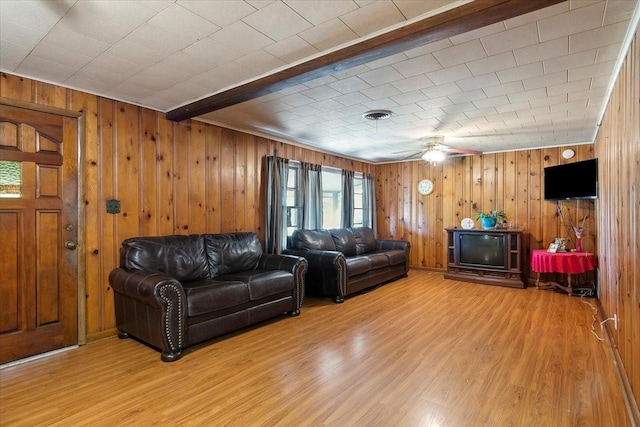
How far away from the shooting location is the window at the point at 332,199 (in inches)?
247

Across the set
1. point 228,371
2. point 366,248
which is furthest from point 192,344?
point 366,248

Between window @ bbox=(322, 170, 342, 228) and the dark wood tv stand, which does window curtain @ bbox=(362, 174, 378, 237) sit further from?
the dark wood tv stand

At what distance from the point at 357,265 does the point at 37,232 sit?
354cm

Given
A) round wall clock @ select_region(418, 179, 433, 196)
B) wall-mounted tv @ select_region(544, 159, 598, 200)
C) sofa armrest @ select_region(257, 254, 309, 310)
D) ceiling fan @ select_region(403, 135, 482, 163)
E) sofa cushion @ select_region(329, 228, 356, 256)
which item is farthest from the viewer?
round wall clock @ select_region(418, 179, 433, 196)

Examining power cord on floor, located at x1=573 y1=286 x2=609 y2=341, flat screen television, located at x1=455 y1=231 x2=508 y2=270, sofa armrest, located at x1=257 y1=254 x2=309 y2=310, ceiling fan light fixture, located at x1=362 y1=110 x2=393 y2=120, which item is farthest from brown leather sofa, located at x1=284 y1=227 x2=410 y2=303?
power cord on floor, located at x1=573 y1=286 x2=609 y2=341

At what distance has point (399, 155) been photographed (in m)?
6.38

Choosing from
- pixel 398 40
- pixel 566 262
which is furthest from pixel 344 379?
pixel 566 262

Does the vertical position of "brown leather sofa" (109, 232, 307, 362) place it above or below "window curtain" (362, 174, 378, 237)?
below

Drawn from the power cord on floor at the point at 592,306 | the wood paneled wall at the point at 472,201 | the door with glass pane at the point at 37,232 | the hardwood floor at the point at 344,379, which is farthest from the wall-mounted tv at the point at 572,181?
the door with glass pane at the point at 37,232

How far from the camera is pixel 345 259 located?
454cm

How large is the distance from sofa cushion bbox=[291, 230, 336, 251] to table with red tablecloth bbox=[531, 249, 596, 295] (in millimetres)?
3116

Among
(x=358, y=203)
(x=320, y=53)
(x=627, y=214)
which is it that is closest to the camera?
(x=627, y=214)

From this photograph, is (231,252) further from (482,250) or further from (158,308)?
(482,250)

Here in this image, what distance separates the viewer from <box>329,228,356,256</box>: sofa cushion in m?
5.40
